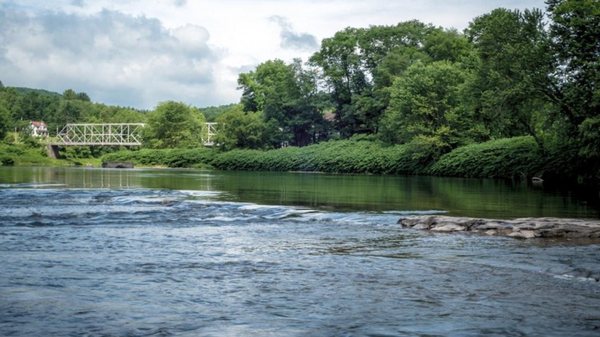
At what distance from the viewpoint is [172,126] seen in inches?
5846

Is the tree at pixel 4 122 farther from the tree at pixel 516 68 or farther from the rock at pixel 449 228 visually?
the rock at pixel 449 228

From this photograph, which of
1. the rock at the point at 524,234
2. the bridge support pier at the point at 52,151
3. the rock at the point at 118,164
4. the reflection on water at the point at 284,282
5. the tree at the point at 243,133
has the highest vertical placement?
the tree at the point at 243,133

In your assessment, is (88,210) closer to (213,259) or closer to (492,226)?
(213,259)

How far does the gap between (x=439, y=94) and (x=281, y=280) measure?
257 feet

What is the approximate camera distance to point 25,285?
1185 cm

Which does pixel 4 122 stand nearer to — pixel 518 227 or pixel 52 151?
pixel 52 151

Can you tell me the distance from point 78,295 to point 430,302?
6115 mm

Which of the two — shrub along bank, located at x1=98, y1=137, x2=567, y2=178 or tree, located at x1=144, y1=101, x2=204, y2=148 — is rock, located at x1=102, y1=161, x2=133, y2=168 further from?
tree, located at x1=144, y1=101, x2=204, y2=148

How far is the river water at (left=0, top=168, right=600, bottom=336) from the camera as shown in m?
9.38

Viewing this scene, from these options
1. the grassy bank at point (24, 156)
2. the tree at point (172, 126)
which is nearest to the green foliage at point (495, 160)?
the tree at point (172, 126)

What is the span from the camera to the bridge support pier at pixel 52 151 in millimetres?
163250

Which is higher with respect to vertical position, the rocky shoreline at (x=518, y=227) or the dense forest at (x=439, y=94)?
the dense forest at (x=439, y=94)

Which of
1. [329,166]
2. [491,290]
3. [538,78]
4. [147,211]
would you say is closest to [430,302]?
[491,290]

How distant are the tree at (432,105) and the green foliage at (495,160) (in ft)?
15.5
